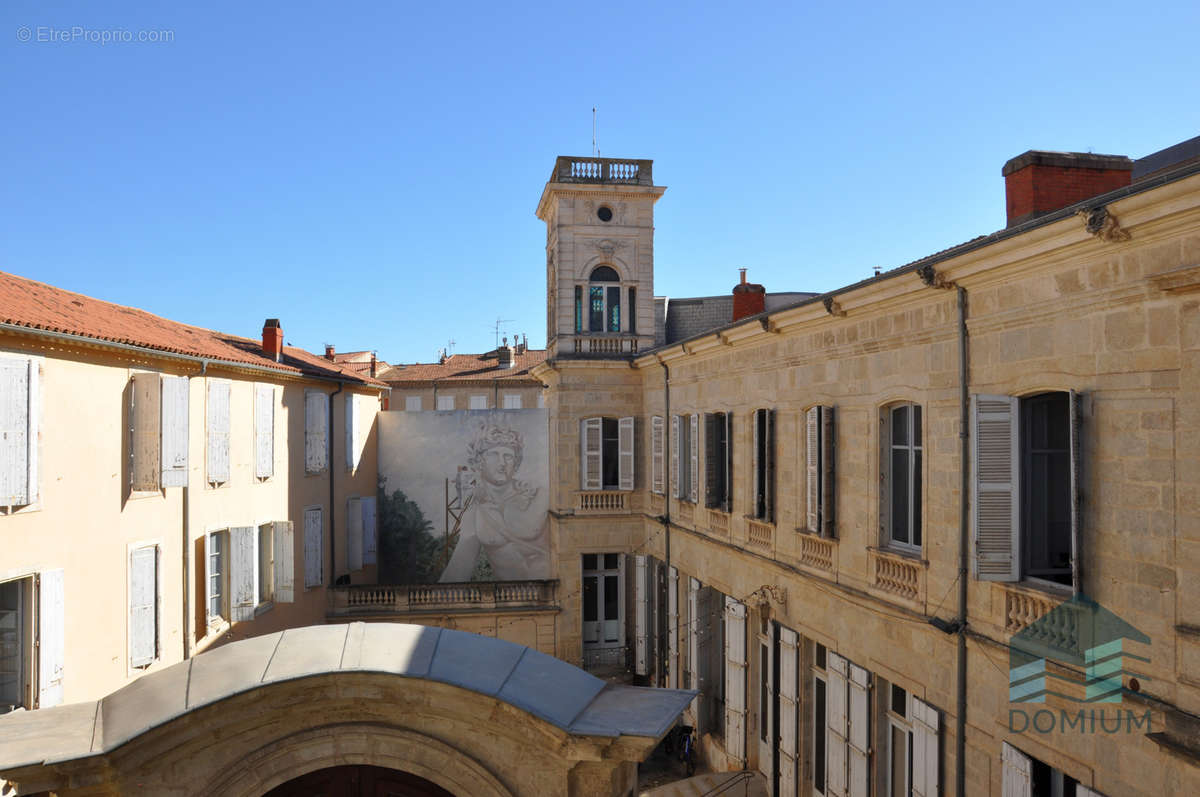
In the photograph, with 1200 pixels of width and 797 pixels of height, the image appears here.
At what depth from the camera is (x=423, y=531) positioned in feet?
88.2

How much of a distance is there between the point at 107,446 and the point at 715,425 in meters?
10.4

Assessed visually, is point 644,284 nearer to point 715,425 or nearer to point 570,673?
point 715,425

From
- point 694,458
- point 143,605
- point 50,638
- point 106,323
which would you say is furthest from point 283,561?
point 694,458

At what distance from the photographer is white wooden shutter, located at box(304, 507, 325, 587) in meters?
21.7

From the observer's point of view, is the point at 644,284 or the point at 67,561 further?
the point at 644,284

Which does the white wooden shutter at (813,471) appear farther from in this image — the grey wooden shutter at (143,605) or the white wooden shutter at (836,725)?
the grey wooden shutter at (143,605)

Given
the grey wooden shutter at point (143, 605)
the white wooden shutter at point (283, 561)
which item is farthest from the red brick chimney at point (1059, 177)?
the white wooden shutter at point (283, 561)

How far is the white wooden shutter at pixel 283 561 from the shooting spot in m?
19.4

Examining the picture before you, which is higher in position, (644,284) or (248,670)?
(644,284)

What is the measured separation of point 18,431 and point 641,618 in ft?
46.3

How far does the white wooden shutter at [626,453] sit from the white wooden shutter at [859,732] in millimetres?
11054

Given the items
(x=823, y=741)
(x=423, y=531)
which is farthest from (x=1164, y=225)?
(x=423, y=531)

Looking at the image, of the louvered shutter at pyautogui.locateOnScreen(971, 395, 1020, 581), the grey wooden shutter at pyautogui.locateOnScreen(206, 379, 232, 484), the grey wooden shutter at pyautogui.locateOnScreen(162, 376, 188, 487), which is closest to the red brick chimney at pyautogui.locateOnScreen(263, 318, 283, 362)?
the grey wooden shutter at pyautogui.locateOnScreen(206, 379, 232, 484)

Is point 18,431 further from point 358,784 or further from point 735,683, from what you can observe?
point 735,683
